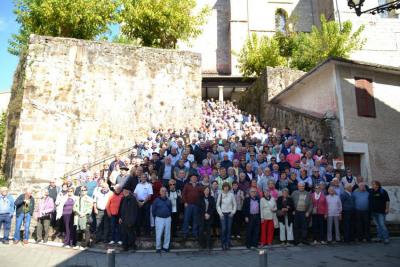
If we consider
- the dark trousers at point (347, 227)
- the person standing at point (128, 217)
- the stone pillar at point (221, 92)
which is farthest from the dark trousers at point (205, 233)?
the stone pillar at point (221, 92)

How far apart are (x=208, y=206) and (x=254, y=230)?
4.77ft

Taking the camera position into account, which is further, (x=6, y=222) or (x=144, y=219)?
(x=6, y=222)

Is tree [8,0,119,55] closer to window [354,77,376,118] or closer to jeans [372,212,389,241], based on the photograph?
window [354,77,376,118]

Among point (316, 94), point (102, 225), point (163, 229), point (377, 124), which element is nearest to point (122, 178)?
point (102, 225)

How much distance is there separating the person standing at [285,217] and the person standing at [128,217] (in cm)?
399

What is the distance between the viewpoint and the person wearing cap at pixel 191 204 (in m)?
9.24

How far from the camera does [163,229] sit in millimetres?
9008

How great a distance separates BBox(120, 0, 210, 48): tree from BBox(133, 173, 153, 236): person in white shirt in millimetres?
14514

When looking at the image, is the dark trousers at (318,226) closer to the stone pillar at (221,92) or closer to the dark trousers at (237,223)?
the dark trousers at (237,223)

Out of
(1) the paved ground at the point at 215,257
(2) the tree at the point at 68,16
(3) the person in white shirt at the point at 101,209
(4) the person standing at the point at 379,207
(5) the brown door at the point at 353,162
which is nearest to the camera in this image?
(1) the paved ground at the point at 215,257

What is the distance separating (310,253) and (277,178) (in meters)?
2.67

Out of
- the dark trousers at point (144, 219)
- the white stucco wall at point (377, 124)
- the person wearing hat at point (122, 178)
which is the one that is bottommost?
the dark trousers at point (144, 219)

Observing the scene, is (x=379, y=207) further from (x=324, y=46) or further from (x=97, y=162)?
(x=324, y=46)

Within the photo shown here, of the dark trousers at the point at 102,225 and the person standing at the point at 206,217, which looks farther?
the dark trousers at the point at 102,225
